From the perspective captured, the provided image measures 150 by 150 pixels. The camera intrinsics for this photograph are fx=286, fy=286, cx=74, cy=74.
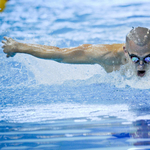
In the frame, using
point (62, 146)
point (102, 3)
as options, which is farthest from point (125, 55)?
point (102, 3)

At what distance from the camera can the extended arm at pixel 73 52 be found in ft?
10.1

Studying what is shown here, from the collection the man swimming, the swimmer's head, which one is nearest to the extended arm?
the man swimming

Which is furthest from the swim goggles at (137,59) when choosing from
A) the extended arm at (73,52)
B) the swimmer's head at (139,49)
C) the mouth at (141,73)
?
the extended arm at (73,52)

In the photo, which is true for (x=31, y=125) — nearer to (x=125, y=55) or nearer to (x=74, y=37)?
(x=125, y=55)

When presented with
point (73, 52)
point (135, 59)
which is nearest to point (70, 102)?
point (73, 52)

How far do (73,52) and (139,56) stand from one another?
738mm

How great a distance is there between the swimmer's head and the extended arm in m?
0.27

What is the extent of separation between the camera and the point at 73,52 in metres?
3.09

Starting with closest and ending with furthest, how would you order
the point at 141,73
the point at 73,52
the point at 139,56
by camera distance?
the point at 139,56
the point at 141,73
the point at 73,52

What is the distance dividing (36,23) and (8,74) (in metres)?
3.11

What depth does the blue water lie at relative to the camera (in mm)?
1807

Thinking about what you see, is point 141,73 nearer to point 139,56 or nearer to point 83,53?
point 139,56

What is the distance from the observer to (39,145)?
1.73 metres

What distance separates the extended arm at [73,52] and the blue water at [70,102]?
0.31m
